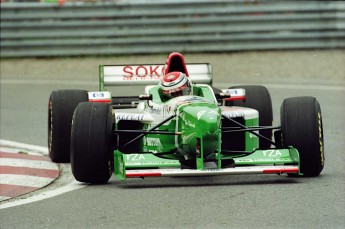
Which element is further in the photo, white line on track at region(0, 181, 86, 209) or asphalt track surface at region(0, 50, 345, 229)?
white line on track at region(0, 181, 86, 209)

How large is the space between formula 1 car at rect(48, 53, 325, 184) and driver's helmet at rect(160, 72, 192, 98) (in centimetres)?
10

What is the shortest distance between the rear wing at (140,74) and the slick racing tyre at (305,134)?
252cm

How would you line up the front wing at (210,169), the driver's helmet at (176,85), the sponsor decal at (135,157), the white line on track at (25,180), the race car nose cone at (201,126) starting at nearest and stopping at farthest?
the front wing at (210,169), the race car nose cone at (201,126), the sponsor decal at (135,157), the white line on track at (25,180), the driver's helmet at (176,85)

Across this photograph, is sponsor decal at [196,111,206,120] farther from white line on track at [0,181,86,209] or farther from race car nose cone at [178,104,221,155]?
white line on track at [0,181,86,209]

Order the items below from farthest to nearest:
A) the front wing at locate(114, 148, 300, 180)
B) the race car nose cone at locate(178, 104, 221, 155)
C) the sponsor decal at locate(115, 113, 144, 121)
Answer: the sponsor decal at locate(115, 113, 144, 121) < the race car nose cone at locate(178, 104, 221, 155) < the front wing at locate(114, 148, 300, 180)

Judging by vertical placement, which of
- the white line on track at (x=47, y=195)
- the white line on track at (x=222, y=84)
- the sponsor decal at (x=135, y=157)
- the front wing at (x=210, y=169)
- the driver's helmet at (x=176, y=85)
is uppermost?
the driver's helmet at (x=176, y=85)

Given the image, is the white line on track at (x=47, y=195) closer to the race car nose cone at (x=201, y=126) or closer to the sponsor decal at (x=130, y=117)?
the sponsor decal at (x=130, y=117)

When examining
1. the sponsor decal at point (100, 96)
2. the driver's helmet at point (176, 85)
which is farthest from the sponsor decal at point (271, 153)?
the sponsor decal at point (100, 96)

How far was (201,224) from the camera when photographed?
8.15 meters

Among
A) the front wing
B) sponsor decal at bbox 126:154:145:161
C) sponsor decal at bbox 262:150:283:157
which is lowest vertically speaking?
the front wing

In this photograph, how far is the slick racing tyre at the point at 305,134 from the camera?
415 inches

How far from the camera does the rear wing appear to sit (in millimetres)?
13078

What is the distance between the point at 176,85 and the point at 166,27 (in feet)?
35.9

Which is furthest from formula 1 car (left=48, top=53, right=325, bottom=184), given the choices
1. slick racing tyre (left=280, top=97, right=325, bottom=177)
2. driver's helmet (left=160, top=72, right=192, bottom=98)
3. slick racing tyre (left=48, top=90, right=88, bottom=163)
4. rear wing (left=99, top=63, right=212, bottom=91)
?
rear wing (left=99, top=63, right=212, bottom=91)
